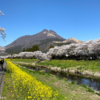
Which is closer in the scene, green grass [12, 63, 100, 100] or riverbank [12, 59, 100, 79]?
green grass [12, 63, 100, 100]

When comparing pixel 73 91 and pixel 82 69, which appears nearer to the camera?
pixel 73 91

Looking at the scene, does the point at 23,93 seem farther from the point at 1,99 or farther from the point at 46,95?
the point at 46,95

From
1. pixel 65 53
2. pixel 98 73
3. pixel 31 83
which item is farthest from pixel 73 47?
pixel 31 83

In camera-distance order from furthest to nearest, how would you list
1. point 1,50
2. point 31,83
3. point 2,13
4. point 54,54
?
1. point 54,54
2. point 1,50
3. point 2,13
4. point 31,83

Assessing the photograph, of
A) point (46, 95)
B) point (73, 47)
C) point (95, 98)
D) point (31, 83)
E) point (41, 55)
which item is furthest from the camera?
point (41, 55)

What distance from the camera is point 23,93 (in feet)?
21.2

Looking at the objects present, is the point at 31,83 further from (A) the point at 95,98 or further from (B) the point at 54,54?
(B) the point at 54,54

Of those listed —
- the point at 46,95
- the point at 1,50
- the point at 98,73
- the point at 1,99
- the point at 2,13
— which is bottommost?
the point at 98,73

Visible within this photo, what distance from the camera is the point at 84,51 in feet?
160

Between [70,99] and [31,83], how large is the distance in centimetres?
392

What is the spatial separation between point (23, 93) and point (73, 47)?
54680mm

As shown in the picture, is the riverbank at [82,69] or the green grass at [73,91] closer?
the green grass at [73,91]

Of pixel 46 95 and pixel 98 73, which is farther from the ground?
pixel 46 95

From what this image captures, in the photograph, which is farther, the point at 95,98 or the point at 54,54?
the point at 54,54
